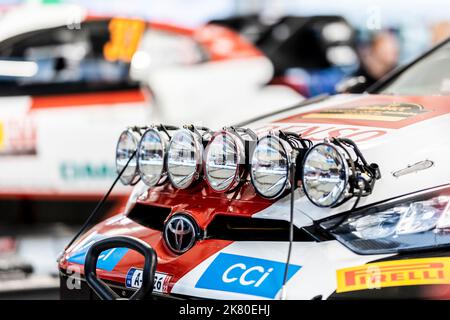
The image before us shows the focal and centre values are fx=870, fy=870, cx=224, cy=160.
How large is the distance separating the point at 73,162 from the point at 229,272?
323 cm

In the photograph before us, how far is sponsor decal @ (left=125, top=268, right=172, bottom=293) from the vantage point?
2518mm

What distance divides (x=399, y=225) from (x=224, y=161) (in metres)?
0.57

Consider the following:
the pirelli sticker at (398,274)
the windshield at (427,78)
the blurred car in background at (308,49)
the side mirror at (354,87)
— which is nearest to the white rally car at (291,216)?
the pirelli sticker at (398,274)

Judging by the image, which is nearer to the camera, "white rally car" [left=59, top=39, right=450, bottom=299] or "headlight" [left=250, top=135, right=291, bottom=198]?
"white rally car" [left=59, top=39, right=450, bottom=299]

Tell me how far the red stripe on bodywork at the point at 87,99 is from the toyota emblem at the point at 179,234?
3014mm

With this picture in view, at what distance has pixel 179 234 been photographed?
264 centimetres

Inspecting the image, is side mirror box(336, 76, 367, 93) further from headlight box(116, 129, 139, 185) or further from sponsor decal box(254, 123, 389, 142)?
headlight box(116, 129, 139, 185)

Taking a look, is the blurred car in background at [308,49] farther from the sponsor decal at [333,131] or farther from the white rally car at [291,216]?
the white rally car at [291,216]

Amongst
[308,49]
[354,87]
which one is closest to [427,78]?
[354,87]

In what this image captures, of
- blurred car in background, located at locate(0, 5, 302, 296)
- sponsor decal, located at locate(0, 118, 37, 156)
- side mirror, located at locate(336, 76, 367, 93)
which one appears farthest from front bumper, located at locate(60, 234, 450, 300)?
sponsor decal, located at locate(0, 118, 37, 156)

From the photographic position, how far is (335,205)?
7.68ft

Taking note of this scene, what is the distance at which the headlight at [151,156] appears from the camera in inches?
112
